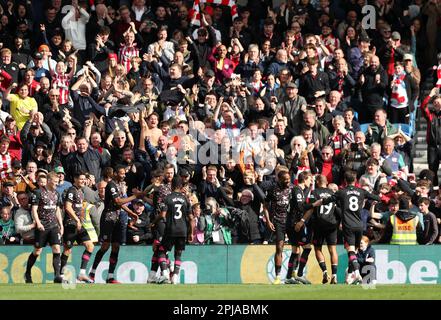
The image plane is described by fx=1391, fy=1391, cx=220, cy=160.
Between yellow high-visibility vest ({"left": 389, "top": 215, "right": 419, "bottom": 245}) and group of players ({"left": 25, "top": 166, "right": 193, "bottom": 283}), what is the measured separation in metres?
4.01

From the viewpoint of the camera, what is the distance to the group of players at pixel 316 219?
79.8 ft

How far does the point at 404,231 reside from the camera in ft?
86.3

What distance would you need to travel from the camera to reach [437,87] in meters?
30.2

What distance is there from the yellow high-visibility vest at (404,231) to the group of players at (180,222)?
1697 mm

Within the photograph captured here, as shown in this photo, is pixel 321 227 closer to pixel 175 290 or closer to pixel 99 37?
pixel 175 290

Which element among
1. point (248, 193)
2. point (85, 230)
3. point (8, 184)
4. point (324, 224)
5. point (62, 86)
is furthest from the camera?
point (62, 86)

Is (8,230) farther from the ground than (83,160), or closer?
closer

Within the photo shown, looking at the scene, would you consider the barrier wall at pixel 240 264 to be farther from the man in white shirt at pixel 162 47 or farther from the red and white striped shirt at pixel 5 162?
the man in white shirt at pixel 162 47

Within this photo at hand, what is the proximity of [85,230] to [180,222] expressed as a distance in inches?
80.5

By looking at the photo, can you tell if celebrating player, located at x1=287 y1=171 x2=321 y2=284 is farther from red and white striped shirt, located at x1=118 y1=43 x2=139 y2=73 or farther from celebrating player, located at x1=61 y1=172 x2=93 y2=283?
red and white striped shirt, located at x1=118 y1=43 x2=139 y2=73

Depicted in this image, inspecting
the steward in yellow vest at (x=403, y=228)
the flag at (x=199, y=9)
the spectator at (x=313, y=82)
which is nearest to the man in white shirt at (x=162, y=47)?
the flag at (x=199, y=9)

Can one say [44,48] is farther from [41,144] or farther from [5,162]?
[5,162]

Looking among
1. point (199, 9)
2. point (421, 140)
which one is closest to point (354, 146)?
point (421, 140)
